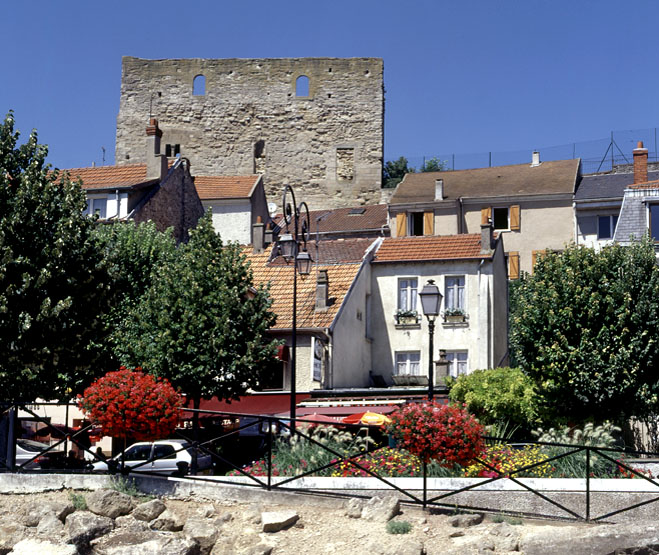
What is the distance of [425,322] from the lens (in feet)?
120

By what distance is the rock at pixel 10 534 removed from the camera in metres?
14.6

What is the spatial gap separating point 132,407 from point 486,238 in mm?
21603

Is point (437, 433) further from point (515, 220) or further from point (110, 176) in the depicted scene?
point (515, 220)

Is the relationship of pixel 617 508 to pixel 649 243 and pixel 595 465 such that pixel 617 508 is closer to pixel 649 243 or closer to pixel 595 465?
pixel 595 465

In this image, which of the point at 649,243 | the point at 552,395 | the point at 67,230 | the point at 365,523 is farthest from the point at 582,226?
the point at 365,523

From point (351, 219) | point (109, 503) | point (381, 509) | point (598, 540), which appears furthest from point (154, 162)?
point (598, 540)

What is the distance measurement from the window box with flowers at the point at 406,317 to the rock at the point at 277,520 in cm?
2137

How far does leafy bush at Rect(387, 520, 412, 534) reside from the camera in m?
14.9

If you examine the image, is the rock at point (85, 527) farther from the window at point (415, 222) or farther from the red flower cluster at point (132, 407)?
the window at point (415, 222)

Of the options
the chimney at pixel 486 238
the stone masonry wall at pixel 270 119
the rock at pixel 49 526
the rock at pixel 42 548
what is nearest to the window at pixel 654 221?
the chimney at pixel 486 238

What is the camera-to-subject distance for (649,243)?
2844 centimetres

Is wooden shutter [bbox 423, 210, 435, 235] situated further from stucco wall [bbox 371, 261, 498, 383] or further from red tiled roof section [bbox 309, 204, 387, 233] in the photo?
stucco wall [bbox 371, 261, 498, 383]

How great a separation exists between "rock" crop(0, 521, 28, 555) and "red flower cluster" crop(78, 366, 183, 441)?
1.95 m

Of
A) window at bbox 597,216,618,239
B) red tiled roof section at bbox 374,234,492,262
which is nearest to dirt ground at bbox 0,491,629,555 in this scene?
red tiled roof section at bbox 374,234,492,262
